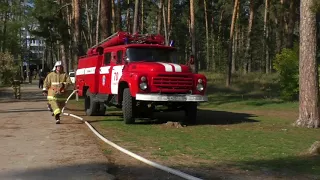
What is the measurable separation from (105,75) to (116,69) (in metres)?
1.08

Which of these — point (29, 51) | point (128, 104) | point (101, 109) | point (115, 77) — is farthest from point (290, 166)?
point (29, 51)

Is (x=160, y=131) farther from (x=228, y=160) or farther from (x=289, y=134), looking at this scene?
(x=228, y=160)

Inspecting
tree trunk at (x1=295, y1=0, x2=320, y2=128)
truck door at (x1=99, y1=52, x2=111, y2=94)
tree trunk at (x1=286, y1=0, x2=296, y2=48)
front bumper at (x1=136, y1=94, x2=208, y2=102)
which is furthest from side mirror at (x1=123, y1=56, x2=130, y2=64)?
tree trunk at (x1=286, y1=0, x2=296, y2=48)

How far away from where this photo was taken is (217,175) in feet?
22.8

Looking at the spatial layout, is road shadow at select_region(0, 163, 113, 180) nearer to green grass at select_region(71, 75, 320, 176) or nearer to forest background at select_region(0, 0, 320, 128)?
green grass at select_region(71, 75, 320, 176)

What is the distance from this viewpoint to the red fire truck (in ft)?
42.9

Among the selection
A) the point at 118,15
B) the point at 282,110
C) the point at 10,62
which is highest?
the point at 118,15

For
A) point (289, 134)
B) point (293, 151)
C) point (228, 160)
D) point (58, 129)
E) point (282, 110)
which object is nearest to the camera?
point (228, 160)

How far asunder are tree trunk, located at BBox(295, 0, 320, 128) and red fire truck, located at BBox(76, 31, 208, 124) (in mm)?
2837

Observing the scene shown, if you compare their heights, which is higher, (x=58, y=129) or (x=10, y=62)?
(x=10, y=62)

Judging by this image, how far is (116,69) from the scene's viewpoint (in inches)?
571

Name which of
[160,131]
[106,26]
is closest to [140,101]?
[160,131]

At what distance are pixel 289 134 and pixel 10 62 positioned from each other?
2974 centimetres

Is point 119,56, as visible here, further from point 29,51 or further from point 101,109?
point 29,51
